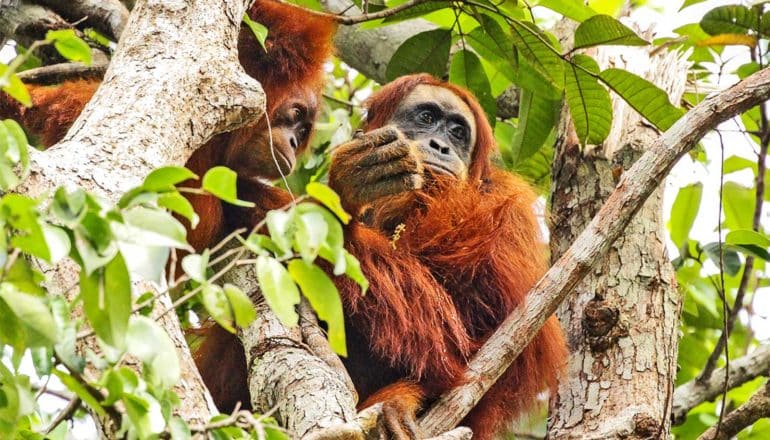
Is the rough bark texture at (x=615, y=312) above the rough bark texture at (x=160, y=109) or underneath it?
underneath

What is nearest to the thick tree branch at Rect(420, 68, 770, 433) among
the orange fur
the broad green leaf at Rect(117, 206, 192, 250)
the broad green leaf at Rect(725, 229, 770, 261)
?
the orange fur

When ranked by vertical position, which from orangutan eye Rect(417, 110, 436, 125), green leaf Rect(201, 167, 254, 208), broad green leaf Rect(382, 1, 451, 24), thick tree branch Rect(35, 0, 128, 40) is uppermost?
thick tree branch Rect(35, 0, 128, 40)

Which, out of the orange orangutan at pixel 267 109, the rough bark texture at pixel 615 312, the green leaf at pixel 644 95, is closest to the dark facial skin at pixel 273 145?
the orange orangutan at pixel 267 109

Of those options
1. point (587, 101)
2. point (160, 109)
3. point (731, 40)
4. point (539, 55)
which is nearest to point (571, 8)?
point (539, 55)

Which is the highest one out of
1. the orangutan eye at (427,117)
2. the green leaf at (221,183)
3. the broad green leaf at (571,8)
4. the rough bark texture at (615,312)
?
the broad green leaf at (571,8)

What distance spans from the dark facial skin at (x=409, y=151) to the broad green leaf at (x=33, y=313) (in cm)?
248

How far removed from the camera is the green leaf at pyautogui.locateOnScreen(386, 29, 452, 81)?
4.95 meters

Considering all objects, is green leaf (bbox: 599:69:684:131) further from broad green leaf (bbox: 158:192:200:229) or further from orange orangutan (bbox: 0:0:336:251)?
broad green leaf (bbox: 158:192:200:229)

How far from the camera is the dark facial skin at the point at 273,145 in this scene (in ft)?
14.5

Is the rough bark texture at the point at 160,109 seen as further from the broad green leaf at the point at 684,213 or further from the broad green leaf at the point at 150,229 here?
the broad green leaf at the point at 684,213

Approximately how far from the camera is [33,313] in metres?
1.55

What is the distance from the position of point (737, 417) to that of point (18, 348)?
3039mm

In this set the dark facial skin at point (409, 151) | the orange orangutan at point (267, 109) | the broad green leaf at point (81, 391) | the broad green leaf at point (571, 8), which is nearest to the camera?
the broad green leaf at point (81, 391)

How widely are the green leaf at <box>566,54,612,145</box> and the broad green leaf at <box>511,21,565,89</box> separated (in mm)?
58
